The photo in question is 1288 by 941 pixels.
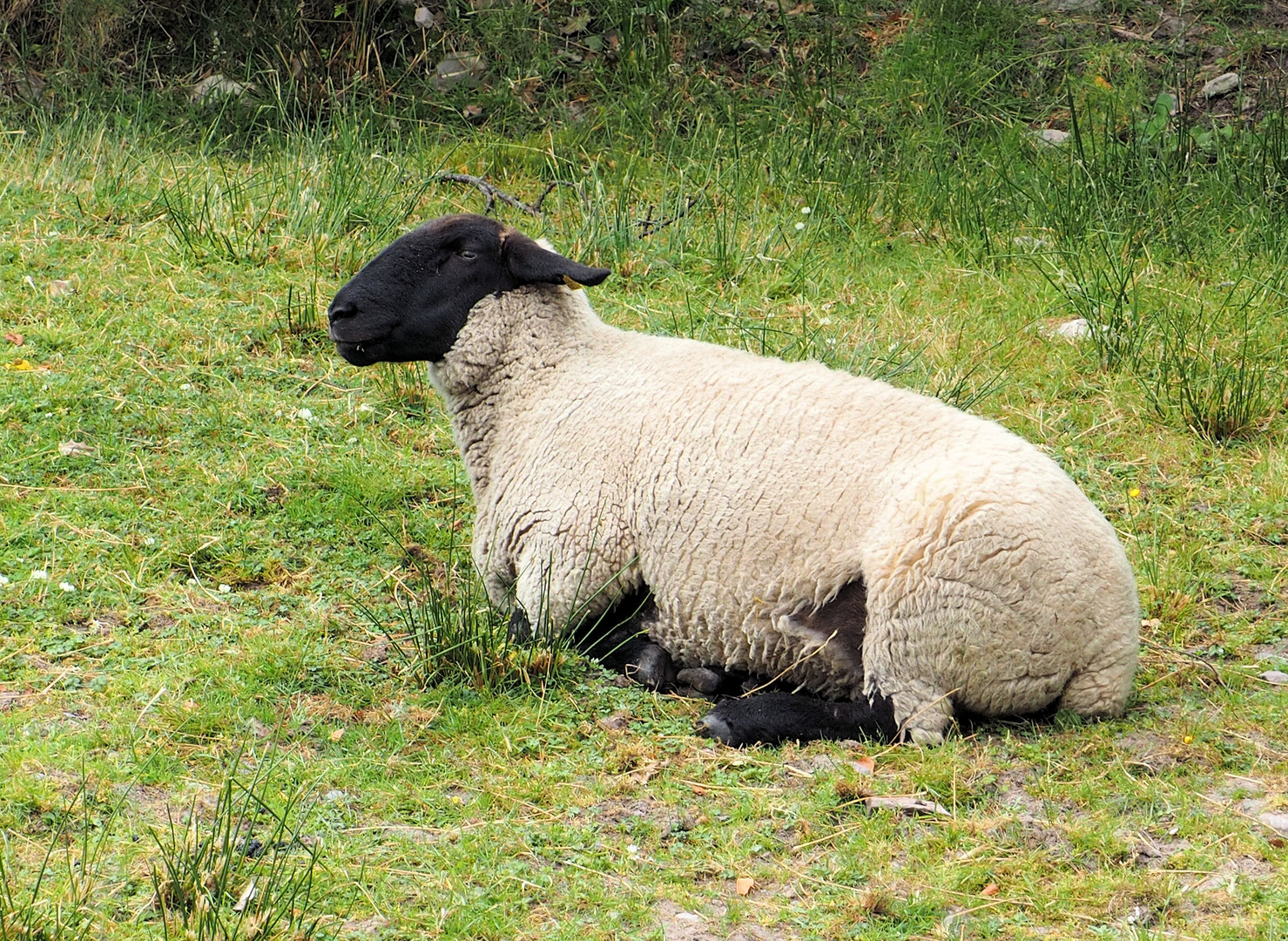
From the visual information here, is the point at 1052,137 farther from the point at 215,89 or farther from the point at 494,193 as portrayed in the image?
the point at 215,89

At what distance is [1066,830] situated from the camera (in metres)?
3.76

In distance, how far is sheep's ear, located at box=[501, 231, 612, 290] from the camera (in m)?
5.17

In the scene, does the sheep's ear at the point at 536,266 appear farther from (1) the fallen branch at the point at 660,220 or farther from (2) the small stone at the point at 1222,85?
(2) the small stone at the point at 1222,85

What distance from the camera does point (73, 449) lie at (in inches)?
237

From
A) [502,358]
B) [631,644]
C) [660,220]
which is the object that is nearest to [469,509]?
[502,358]

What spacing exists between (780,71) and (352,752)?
26.3 ft

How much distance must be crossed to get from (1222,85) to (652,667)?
757 cm

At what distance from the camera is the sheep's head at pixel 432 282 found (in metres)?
5.16

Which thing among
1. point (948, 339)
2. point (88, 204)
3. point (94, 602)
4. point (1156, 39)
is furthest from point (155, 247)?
point (1156, 39)

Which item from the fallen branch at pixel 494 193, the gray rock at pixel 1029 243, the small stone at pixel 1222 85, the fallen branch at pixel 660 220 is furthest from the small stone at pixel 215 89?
the small stone at pixel 1222 85

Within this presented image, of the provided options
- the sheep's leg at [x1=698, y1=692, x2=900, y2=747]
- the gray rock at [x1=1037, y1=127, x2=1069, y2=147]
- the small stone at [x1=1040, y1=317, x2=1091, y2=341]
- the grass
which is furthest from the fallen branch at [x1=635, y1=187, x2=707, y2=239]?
the sheep's leg at [x1=698, y1=692, x2=900, y2=747]

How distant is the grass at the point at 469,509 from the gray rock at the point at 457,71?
54cm

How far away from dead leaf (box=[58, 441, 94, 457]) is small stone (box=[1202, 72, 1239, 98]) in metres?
8.15

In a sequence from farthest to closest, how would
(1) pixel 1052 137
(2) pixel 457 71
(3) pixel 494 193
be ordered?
(2) pixel 457 71 → (1) pixel 1052 137 → (3) pixel 494 193
